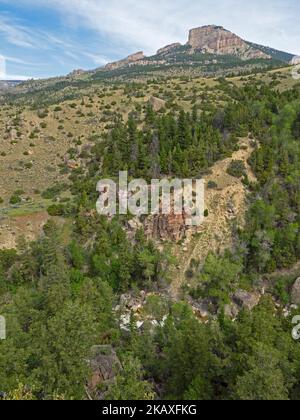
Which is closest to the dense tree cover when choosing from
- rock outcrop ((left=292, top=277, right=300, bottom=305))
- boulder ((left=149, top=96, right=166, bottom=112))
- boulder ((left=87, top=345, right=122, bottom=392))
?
boulder ((left=87, top=345, right=122, bottom=392))

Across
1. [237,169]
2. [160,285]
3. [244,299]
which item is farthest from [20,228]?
[237,169]

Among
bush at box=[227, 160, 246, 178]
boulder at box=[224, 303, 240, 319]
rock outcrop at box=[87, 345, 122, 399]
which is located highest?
bush at box=[227, 160, 246, 178]

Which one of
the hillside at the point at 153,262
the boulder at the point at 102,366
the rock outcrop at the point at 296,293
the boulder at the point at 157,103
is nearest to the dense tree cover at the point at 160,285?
the hillside at the point at 153,262

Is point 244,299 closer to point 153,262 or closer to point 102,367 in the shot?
point 153,262

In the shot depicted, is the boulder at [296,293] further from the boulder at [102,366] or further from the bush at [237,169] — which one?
the boulder at [102,366]

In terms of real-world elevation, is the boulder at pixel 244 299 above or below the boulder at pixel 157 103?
below

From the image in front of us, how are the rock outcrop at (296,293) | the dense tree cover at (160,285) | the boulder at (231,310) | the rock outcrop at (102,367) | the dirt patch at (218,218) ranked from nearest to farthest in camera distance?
the dense tree cover at (160,285) → the rock outcrop at (102,367) → the boulder at (231,310) → the rock outcrop at (296,293) → the dirt patch at (218,218)

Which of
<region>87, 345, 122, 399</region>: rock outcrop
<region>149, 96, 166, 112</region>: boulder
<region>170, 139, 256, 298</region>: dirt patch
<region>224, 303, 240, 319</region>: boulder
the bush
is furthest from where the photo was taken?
<region>149, 96, 166, 112</region>: boulder

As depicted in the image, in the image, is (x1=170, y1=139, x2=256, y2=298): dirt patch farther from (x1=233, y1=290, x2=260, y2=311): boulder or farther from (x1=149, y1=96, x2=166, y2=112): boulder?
(x1=149, y1=96, x2=166, y2=112): boulder
